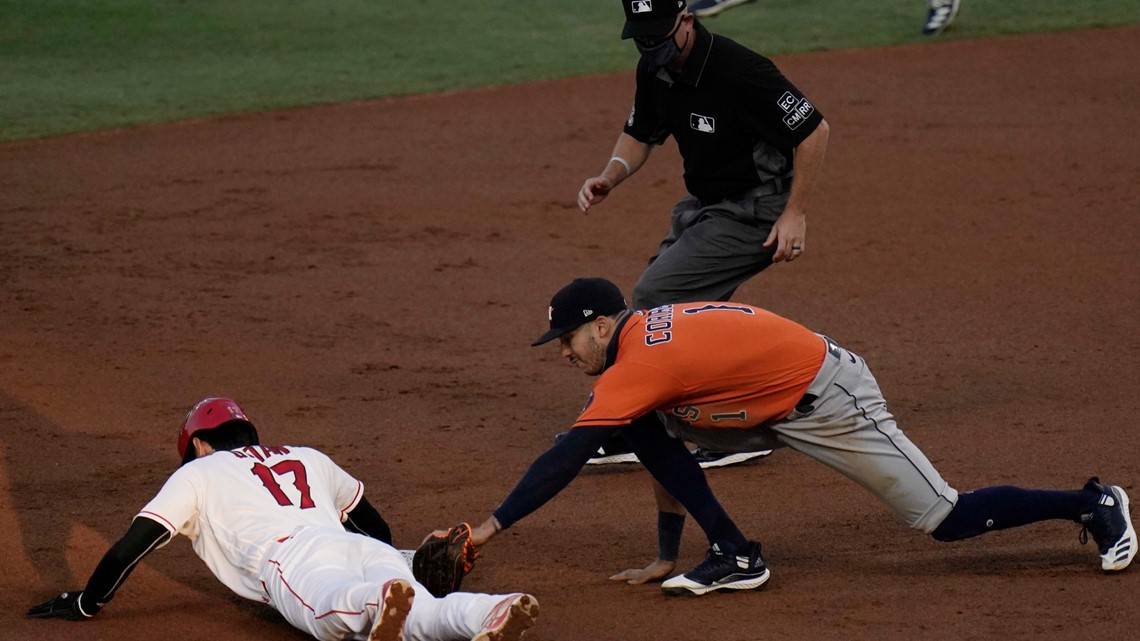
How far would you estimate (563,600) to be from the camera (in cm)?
478

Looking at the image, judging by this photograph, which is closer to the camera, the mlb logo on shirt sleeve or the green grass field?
the mlb logo on shirt sleeve

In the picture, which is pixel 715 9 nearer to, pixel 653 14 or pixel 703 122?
pixel 703 122

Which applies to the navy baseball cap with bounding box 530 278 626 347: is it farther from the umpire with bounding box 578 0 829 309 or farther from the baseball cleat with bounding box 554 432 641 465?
the baseball cleat with bounding box 554 432 641 465

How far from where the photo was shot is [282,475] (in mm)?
4691

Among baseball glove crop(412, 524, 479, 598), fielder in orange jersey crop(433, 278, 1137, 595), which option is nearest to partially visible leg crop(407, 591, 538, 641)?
baseball glove crop(412, 524, 479, 598)

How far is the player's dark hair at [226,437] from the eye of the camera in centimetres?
486

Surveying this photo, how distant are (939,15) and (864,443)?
10.8 metres

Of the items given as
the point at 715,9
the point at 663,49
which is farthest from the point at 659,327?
the point at 715,9

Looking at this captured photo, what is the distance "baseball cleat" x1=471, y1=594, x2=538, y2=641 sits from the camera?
3.90 meters

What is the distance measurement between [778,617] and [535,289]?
15.2ft

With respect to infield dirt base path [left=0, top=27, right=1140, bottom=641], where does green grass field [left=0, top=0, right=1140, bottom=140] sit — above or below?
above

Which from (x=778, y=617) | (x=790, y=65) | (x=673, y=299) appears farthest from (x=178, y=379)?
(x=790, y=65)

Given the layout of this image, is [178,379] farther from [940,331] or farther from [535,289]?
[940,331]

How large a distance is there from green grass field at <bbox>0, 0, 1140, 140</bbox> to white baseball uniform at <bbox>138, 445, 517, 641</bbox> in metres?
8.64
